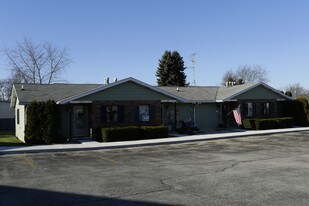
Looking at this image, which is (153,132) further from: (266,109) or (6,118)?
(6,118)

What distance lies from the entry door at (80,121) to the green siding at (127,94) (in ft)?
5.33

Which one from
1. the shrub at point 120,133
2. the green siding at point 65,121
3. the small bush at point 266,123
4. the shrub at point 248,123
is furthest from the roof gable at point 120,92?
the small bush at point 266,123

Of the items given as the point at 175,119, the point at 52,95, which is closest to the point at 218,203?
the point at 52,95

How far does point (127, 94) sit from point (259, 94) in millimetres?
13343

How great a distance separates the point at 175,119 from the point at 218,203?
2154 centimetres

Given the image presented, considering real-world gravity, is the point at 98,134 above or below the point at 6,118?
below

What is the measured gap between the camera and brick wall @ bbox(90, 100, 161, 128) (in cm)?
2491

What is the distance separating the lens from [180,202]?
8055 mm

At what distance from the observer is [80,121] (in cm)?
2600

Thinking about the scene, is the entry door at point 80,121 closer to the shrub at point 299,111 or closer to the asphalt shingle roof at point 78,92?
the asphalt shingle roof at point 78,92

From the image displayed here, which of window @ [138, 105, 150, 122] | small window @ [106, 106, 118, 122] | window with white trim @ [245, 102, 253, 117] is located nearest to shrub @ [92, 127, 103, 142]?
small window @ [106, 106, 118, 122]

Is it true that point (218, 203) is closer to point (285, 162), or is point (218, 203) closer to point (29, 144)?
point (285, 162)

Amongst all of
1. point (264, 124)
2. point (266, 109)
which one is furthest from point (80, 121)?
point (266, 109)

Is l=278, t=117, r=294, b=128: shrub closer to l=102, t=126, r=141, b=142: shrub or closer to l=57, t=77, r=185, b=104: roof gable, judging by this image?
l=57, t=77, r=185, b=104: roof gable
